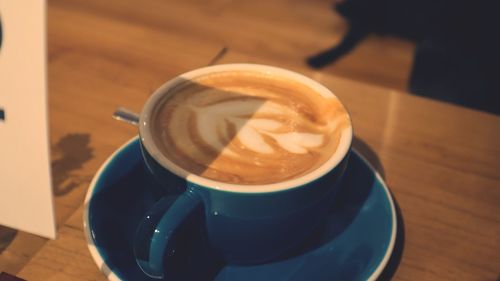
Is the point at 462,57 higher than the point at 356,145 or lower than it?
lower

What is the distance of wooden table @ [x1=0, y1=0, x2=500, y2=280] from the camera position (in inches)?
19.4

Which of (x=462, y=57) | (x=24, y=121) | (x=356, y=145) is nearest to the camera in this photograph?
(x=24, y=121)

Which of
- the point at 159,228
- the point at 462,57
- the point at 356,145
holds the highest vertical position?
the point at 159,228

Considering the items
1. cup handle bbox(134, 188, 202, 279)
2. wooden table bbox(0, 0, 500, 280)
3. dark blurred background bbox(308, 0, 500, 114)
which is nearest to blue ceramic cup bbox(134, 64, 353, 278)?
cup handle bbox(134, 188, 202, 279)

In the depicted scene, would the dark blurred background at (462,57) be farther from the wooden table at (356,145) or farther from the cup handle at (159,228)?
the cup handle at (159,228)

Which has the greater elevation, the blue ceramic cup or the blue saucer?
the blue ceramic cup

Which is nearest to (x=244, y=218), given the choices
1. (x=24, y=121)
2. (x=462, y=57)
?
(x=24, y=121)

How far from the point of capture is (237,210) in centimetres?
41

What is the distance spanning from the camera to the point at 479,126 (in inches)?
25.9

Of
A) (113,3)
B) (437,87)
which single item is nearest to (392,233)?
(437,87)

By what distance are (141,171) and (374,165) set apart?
0.85ft

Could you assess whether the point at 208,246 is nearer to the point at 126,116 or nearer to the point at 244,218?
the point at 244,218

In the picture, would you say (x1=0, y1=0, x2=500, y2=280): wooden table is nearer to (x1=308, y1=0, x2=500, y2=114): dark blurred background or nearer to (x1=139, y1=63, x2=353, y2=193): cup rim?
(x1=139, y1=63, x2=353, y2=193): cup rim

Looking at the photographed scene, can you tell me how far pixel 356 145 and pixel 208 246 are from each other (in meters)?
0.25
